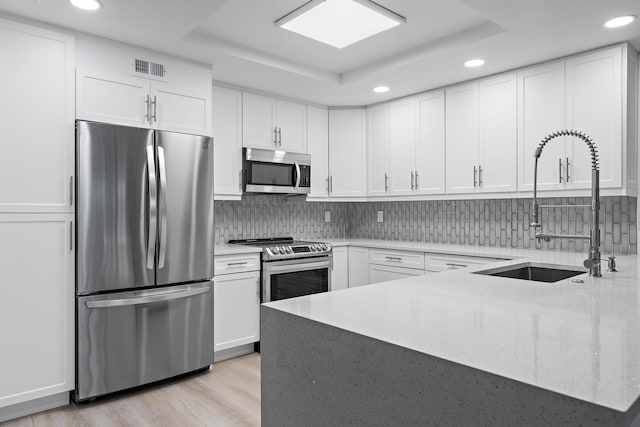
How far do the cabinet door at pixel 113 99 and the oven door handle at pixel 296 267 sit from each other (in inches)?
58.4

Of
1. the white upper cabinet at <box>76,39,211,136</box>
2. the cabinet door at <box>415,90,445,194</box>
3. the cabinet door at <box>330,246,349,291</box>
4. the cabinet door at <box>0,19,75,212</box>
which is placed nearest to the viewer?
the cabinet door at <box>0,19,75,212</box>

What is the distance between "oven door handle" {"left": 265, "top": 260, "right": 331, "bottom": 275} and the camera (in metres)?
3.57

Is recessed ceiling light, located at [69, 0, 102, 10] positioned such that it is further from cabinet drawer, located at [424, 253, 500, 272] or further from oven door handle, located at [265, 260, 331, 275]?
cabinet drawer, located at [424, 253, 500, 272]

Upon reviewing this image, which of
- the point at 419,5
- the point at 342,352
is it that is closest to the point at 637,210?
the point at 419,5

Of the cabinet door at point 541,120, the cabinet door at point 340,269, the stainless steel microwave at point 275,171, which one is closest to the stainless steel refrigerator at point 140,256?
the stainless steel microwave at point 275,171

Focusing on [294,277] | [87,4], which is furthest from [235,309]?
[87,4]

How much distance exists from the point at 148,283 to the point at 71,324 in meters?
0.49

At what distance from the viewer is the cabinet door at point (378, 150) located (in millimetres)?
4359

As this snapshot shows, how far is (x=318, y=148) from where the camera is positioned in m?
4.44

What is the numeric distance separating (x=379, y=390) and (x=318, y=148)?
3.56m

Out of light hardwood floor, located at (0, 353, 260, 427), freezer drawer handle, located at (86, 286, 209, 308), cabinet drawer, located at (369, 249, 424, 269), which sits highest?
cabinet drawer, located at (369, 249, 424, 269)

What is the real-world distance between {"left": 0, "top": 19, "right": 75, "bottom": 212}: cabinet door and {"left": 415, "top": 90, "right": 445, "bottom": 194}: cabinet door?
9.44 ft

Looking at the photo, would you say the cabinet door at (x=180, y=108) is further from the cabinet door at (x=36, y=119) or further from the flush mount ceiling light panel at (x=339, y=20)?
the flush mount ceiling light panel at (x=339, y=20)

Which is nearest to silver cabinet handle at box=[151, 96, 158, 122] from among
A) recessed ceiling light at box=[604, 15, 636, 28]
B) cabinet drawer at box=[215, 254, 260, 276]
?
cabinet drawer at box=[215, 254, 260, 276]
